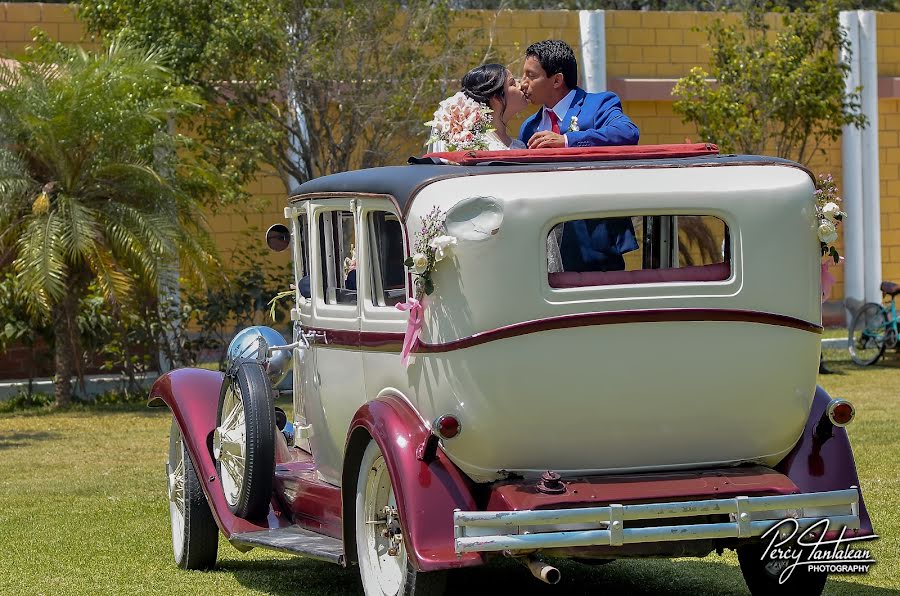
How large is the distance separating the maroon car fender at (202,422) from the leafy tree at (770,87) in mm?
10552

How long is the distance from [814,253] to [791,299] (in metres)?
0.20

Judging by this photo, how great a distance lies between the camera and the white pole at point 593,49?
20125 mm

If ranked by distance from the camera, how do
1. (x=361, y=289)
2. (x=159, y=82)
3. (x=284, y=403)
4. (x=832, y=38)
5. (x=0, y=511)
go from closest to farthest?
(x=361, y=289) < (x=0, y=511) < (x=284, y=403) < (x=159, y=82) < (x=832, y=38)

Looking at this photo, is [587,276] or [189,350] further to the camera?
[189,350]

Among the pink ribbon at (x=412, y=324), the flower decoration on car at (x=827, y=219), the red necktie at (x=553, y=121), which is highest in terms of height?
the red necktie at (x=553, y=121)

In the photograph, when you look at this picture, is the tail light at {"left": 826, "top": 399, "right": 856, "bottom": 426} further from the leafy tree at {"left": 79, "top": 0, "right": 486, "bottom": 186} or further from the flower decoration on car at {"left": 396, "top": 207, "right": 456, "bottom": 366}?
the leafy tree at {"left": 79, "top": 0, "right": 486, "bottom": 186}

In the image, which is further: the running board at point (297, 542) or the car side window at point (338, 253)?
the car side window at point (338, 253)

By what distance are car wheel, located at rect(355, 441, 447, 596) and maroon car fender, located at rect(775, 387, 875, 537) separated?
1340 mm

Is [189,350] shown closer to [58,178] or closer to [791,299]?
[58,178]

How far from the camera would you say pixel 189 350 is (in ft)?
53.0

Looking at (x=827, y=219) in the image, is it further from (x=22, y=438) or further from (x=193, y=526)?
(x=22, y=438)

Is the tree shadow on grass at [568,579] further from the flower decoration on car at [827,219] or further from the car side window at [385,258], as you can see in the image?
the flower decoration on car at [827,219]

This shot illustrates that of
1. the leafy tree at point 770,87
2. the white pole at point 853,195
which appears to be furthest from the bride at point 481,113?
the white pole at point 853,195

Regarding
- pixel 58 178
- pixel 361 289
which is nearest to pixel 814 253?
pixel 361 289
